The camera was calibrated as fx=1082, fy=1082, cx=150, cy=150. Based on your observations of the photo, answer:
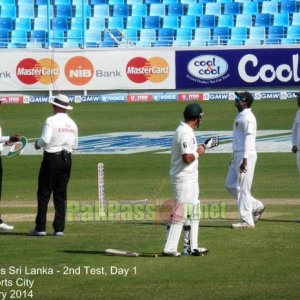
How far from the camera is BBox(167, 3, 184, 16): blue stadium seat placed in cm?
5053

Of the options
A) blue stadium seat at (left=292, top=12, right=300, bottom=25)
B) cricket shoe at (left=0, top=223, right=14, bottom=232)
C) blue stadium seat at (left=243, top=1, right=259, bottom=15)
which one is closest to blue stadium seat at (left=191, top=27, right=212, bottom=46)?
blue stadium seat at (left=243, top=1, right=259, bottom=15)

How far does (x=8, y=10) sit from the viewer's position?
1998 inches

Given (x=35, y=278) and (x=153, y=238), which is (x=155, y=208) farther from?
(x=35, y=278)

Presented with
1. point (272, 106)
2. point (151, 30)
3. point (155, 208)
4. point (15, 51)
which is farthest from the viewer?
point (151, 30)

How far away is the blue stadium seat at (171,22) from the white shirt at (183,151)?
37610mm

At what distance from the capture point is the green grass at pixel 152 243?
1138 cm

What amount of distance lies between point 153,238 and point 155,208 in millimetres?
3383

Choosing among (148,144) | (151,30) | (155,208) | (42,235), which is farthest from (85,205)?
(151,30)

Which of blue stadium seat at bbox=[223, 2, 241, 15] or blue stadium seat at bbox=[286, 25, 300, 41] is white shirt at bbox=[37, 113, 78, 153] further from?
blue stadium seat at bbox=[223, 2, 241, 15]

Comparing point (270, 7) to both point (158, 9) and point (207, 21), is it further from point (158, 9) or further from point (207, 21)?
point (158, 9)

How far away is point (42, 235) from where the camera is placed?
599 inches

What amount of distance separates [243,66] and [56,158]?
1080 inches

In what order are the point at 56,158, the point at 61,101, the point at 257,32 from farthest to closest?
the point at 257,32
the point at 56,158
the point at 61,101

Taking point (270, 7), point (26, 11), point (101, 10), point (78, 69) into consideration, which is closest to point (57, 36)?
point (26, 11)
